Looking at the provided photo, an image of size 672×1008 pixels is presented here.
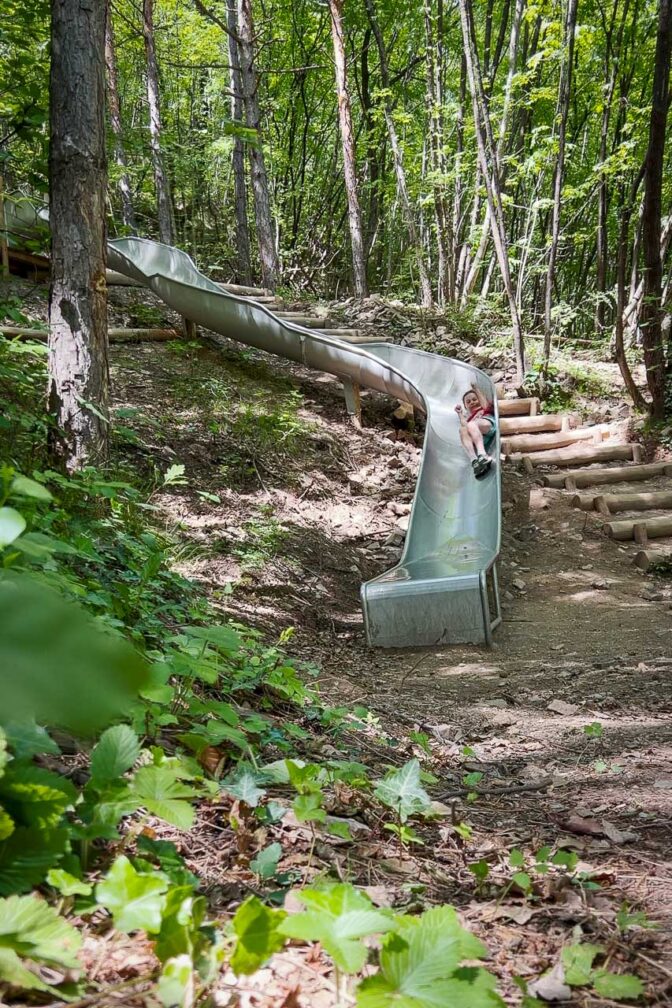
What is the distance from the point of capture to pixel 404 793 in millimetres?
1789

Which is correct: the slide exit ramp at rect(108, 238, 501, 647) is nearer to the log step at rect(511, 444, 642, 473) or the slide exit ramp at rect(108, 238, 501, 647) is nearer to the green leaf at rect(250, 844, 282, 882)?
the log step at rect(511, 444, 642, 473)

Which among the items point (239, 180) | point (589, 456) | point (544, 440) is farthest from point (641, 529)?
point (239, 180)

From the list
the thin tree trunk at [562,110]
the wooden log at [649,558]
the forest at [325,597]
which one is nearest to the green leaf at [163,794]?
the forest at [325,597]

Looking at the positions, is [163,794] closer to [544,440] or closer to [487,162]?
[544,440]

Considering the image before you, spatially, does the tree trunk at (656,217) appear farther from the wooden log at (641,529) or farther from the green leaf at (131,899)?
the green leaf at (131,899)

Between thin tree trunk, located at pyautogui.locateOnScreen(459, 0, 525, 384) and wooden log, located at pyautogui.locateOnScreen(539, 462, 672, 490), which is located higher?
thin tree trunk, located at pyautogui.locateOnScreen(459, 0, 525, 384)

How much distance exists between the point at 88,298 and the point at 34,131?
95cm

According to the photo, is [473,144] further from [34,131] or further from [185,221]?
[34,131]

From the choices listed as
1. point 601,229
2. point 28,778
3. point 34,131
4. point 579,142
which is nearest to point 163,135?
point 601,229

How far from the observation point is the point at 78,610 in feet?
1.18

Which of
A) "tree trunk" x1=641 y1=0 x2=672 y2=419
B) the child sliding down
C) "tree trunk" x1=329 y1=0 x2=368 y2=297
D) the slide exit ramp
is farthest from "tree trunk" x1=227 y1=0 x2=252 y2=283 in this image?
"tree trunk" x1=641 y1=0 x2=672 y2=419

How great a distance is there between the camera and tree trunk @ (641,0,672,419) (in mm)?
7625

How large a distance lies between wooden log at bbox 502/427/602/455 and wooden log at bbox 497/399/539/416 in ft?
1.58

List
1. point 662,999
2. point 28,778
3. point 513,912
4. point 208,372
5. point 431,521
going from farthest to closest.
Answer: point 208,372 < point 431,521 < point 513,912 < point 662,999 < point 28,778
